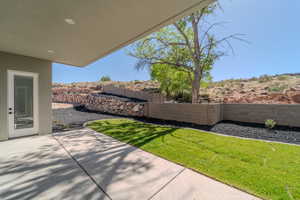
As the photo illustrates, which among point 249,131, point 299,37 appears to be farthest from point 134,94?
point 299,37

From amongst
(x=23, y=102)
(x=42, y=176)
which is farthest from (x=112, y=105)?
(x=42, y=176)

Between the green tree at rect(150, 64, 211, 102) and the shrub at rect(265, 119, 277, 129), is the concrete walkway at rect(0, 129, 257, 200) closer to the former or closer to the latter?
the shrub at rect(265, 119, 277, 129)

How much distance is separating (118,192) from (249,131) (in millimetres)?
5526

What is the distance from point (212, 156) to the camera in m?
3.07

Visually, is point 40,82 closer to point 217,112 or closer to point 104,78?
point 217,112

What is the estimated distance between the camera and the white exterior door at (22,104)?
4465mm

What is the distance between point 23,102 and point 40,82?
90 centimetres

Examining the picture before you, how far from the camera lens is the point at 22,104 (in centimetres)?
473

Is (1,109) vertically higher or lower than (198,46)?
lower

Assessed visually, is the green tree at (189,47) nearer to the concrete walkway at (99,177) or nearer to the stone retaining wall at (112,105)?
the stone retaining wall at (112,105)

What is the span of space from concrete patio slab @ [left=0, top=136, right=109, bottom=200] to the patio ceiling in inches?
116

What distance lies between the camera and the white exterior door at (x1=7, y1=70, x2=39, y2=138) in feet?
14.6

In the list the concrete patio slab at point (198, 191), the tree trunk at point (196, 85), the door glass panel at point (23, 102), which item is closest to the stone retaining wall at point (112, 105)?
the tree trunk at point (196, 85)

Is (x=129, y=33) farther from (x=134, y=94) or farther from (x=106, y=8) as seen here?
(x=134, y=94)
